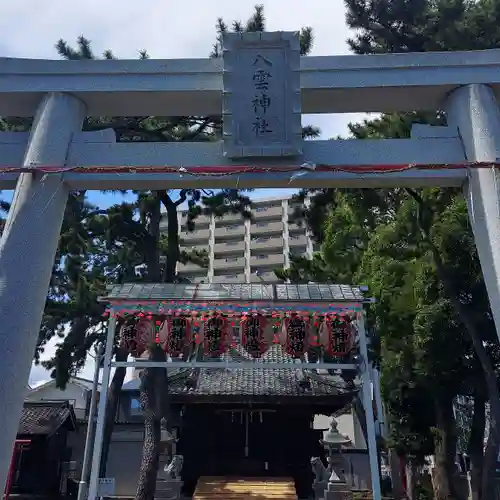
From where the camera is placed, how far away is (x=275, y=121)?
6.01m

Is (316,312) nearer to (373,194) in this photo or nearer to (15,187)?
(15,187)

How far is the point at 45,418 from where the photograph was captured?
18.7 metres

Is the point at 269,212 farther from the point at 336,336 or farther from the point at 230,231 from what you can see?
the point at 336,336

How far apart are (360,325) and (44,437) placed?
45.4ft

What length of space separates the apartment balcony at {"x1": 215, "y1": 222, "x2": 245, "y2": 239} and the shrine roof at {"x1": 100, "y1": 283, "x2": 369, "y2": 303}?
50.8 m

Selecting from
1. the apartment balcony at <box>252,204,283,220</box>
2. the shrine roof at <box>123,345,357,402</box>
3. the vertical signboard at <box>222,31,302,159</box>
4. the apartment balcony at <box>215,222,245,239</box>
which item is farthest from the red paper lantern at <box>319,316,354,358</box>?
the apartment balcony at <box>215,222,245,239</box>

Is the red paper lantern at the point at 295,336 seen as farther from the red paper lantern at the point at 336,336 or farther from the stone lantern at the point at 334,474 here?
the stone lantern at the point at 334,474

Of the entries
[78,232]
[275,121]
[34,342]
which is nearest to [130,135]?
[78,232]

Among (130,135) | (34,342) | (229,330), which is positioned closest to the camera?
(34,342)

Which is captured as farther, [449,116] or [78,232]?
[78,232]

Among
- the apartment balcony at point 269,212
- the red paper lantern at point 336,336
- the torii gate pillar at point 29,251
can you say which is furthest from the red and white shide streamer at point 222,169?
the apartment balcony at point 269,212

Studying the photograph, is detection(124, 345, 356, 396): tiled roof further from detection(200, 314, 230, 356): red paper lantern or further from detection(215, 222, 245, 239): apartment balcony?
detection(215, 222, 245, 239): apartment balcony

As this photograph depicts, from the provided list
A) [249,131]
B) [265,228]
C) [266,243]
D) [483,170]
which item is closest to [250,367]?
[249,131]

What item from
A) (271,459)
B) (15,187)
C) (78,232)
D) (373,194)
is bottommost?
(271,459)
